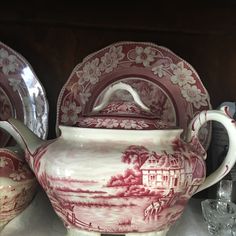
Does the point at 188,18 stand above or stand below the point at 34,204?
above

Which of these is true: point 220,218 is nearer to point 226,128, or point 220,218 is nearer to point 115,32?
point 226,128

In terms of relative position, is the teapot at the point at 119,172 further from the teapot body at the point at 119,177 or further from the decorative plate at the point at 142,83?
the decorative plate at the point at 142,83

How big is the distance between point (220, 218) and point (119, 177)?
167 millimetres

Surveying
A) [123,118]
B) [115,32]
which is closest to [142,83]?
[115,32]

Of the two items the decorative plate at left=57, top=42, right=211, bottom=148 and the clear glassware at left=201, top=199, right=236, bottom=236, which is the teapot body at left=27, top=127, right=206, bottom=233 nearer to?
the clear glassware at left=201, top=199, right=236, bottom=236

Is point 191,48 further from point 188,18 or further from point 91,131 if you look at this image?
point 91,131

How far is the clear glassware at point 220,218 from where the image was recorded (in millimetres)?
561

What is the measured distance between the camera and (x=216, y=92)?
75cm

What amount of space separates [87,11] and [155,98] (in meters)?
0.17

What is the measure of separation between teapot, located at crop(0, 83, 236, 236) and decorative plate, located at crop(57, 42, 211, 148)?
17cm

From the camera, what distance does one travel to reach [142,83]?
70 centimetres

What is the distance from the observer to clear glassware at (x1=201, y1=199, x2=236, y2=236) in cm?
56

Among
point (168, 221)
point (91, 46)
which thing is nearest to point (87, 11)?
point (91, 46)

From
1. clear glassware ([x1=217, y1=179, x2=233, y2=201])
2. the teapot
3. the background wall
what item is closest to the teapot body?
the teapot
